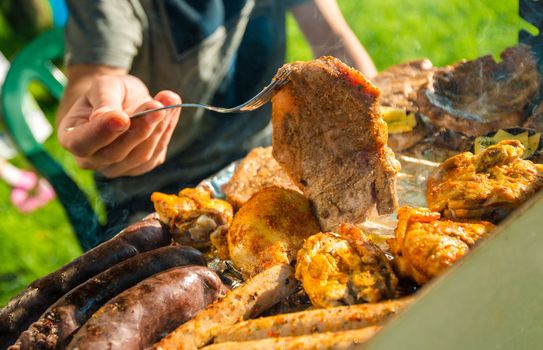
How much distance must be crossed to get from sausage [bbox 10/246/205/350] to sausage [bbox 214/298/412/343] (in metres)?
0.47

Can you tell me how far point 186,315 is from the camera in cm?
191

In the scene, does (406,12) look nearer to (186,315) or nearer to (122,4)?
(122,4)

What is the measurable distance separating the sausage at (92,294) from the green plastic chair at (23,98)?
205 cm

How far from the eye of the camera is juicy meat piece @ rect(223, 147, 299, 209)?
281 cm

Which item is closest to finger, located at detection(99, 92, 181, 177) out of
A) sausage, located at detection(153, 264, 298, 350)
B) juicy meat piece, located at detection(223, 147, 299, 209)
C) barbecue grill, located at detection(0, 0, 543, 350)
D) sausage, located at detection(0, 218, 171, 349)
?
juicy meat piece, located at detection(223, 147, 299, 209)

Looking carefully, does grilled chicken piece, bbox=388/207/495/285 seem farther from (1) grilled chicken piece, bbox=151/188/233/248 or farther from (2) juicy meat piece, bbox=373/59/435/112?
(2) juicy meat piece, bbox=373/59/435/112

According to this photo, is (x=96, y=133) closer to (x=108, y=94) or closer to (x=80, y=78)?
Result: (x=108, y=94)

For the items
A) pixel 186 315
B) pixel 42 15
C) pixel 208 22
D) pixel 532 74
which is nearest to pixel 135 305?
pixel 186 315

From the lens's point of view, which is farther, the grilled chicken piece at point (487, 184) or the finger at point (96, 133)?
the finger at point (96, 133)

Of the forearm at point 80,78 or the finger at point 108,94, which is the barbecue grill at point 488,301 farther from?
the forearm at point 80,78

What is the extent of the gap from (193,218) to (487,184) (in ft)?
3.85

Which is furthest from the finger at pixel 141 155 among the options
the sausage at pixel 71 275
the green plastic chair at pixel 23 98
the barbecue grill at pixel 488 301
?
the barbecue grill at pixel 488 301

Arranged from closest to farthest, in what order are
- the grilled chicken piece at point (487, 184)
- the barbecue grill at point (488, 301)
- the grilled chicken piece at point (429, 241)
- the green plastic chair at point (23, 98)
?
the barbecue grill at point (488, 301) < the grilled chicken piece at point (429, 241) < the grilled chicken piece at point (487, 184) < the green plastic chair at point (23, 98)

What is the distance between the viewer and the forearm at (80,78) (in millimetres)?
4062
